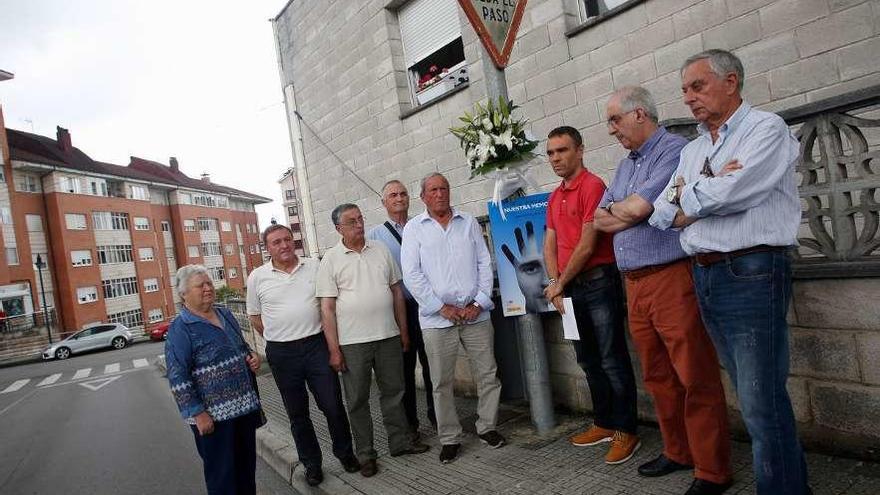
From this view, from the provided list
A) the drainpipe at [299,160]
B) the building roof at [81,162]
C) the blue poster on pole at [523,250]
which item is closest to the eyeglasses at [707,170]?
the blue poster on pole at [523,250]

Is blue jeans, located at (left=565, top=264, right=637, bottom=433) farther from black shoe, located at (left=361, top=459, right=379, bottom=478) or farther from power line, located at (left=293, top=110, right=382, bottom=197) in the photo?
power line, located at (left=293, top=110, right=382, bottom=197)

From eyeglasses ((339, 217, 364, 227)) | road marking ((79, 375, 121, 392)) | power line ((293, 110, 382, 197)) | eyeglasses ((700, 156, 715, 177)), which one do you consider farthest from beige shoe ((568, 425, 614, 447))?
road marking ((79, 375, 121, 392))

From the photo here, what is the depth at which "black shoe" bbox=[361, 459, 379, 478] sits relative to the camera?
3953mm

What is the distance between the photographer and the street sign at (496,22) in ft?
11.6

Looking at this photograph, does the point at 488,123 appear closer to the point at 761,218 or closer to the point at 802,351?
the point at 761,218

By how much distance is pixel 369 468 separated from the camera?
398 centimetres

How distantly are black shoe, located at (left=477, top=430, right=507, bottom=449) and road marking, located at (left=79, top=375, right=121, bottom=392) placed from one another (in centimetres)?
1346

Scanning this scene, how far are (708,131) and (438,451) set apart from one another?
2982mm

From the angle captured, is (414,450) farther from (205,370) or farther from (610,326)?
(610,326)

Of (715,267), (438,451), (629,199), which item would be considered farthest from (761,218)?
(438,451)

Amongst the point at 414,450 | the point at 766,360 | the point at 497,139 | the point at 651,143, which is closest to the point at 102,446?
the point at 414,450

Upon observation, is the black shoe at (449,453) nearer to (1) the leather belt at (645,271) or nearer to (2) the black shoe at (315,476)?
(2) the black shoe at (315,476)

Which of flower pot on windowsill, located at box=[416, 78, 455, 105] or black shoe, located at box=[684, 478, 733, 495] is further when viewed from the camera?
flower pot on windowsill, located at box=[416, 78, 455, 105]

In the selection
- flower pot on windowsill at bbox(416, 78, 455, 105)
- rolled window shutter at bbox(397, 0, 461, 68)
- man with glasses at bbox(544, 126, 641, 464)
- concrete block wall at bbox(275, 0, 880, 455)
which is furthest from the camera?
flower pot on windowsill at bbox(416, 78, 455, 105)
